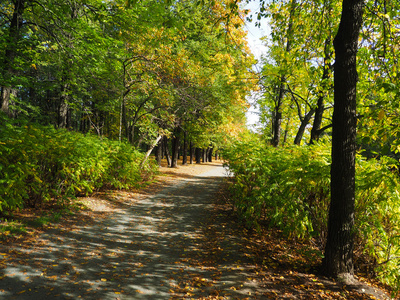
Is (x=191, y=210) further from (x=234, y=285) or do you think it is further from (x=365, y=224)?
(x=365, y=224)

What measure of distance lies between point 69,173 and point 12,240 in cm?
222

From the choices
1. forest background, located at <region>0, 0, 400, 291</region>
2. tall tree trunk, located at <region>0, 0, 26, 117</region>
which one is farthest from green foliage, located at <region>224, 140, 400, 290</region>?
tall tree trunk, located at <region>0, 0, 26, 117</region>

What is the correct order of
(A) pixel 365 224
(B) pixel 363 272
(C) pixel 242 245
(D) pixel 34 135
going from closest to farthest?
(A) pixel 365 224 < (B) pixel 363 272 < (C) pixel 242 245 < (D) pixel 34 135

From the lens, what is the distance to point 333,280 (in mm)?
3805

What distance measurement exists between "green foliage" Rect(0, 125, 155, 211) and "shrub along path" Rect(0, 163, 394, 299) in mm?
872

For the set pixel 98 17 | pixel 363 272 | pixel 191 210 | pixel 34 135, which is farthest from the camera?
pixel 191 210

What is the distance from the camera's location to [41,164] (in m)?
6.11

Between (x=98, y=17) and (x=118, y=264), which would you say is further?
(x=98, y=17)

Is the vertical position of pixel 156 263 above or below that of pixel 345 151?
below

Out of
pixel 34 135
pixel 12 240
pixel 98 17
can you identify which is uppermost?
pixel 98 17

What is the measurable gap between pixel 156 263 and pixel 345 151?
3627 mm

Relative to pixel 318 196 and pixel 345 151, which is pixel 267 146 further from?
pixel 345 151

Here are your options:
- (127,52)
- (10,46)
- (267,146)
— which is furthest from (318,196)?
(10,46)

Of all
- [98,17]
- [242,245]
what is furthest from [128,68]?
[242,245]
